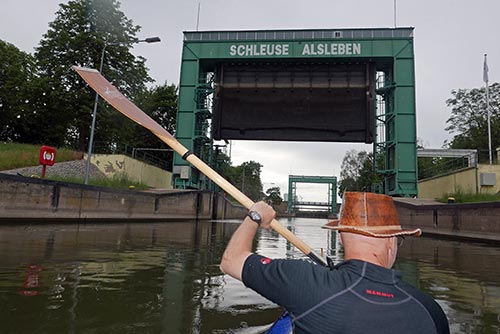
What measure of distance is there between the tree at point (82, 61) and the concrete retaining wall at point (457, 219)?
24.5m

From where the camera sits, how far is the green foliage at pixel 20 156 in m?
22.9

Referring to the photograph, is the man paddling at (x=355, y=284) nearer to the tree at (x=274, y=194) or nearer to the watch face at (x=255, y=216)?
the watch face at (x=255, y=216)

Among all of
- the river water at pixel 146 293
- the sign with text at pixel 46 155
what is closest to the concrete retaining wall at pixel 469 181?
the river water at pixel 146 293

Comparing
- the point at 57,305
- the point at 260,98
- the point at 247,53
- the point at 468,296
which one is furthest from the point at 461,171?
the point at 57,305

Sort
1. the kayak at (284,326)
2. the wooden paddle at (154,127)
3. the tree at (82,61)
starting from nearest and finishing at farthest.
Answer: the kayak at (284,326), the wooden paddle at (154,127), the tree at (82,61)

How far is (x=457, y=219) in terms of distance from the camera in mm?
17703

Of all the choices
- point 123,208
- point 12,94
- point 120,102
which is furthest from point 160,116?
point 120,102

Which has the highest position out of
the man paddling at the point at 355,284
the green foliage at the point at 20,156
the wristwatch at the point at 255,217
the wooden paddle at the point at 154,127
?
the green foliage at the point at 20,156

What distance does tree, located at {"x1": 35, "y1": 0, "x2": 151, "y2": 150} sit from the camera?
2992 cm

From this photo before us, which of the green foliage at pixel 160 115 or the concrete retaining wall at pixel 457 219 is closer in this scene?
the concrete retaining wall at pixel 457 219

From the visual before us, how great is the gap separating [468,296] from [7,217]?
1434cm

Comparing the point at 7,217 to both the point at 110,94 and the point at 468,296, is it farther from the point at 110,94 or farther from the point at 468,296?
the point at 468,296

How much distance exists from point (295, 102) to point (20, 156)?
1960cm

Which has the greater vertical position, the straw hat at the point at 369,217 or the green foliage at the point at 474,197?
the green foliage at the point at 474,197
